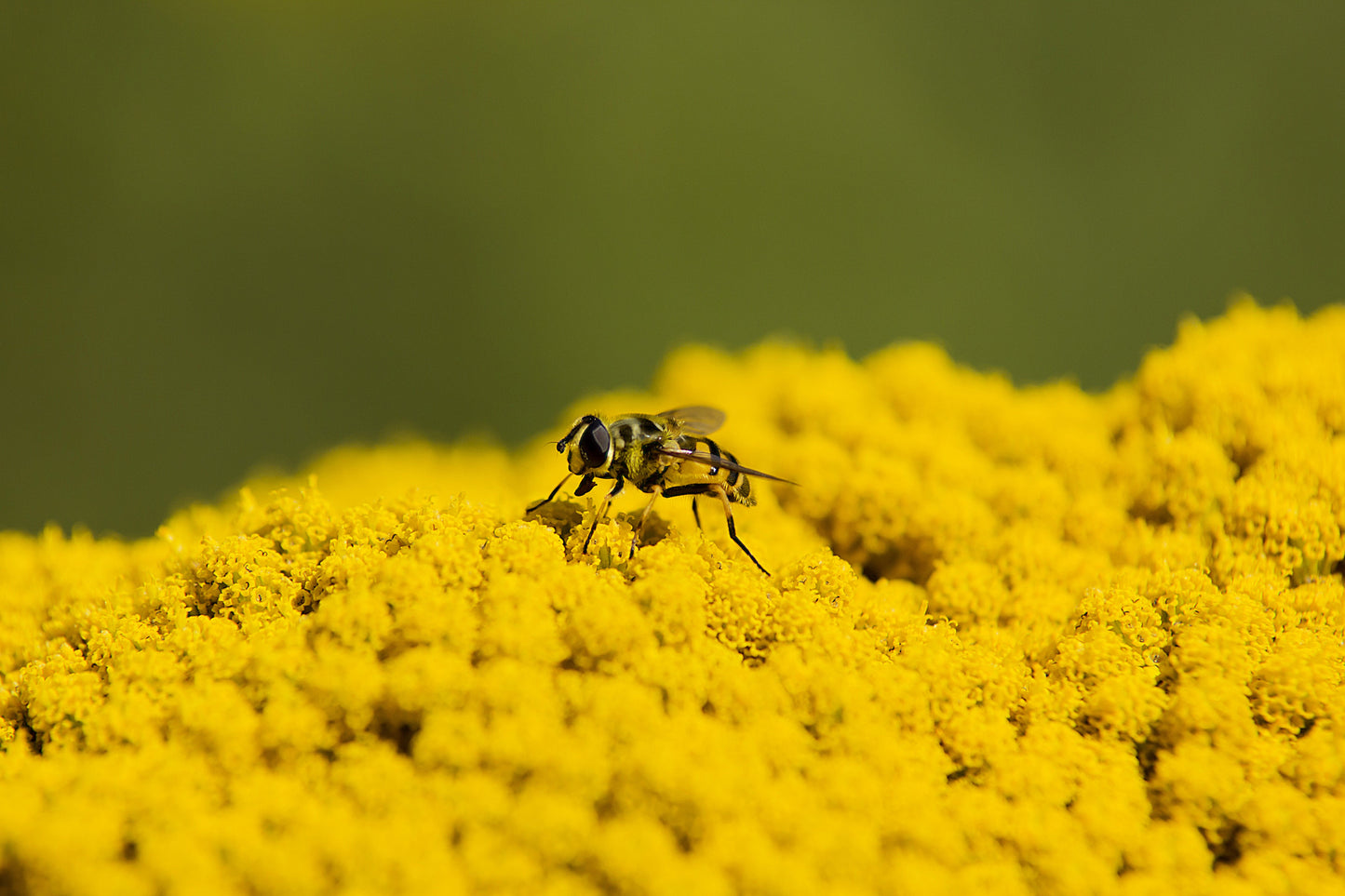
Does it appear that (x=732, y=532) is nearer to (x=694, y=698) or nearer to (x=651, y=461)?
(x=651, y=461)

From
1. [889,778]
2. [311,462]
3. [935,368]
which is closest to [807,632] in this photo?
[889,778]

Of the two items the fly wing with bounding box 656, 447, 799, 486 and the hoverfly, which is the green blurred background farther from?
the fly wing with bounding box 656, 447, 799, 486

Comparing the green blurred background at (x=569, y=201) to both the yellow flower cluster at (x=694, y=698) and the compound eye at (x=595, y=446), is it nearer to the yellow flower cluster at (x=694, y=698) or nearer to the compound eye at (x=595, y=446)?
the yellow flower cluster at (x=694, y=698)

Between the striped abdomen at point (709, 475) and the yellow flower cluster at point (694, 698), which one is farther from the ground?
the striped abdomen at point (709, 475)

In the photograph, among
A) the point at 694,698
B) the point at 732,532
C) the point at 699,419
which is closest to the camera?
the point at 694,698

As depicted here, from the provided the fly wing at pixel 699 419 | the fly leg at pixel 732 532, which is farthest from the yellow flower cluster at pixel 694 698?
the fly wing at pixel 699 419

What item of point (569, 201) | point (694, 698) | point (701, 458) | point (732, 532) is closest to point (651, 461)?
point (701, 458)
